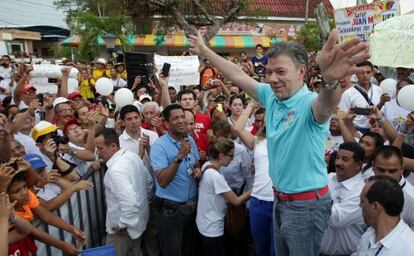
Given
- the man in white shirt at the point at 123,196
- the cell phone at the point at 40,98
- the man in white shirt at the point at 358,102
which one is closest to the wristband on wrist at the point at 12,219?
the man in white shirt at the point at 123,196

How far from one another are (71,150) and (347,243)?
9.80ft

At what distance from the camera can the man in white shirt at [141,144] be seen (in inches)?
176

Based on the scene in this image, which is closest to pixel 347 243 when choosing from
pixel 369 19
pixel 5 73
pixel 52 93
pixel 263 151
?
pixel 263 151

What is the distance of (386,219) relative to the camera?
2.68 meters

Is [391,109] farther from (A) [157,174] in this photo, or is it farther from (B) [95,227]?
(B) [95,227]

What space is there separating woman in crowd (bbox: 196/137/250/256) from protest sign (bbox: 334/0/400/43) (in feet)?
14.2

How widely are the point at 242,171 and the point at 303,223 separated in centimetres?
242

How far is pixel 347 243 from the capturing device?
3.40m

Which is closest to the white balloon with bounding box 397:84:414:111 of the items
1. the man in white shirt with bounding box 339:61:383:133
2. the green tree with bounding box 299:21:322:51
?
the man in white shirt with bounding box 339:61:383:133

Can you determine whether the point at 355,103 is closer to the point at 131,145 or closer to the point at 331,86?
the point at 131,145

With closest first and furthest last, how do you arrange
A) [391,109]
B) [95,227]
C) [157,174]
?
[157,174] → [95,227] → [391,109]

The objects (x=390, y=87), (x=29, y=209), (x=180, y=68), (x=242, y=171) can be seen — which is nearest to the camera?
(x=29, y=209)

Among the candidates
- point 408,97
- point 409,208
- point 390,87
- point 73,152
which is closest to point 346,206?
point 409,208

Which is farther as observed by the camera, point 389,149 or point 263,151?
point 263,151
